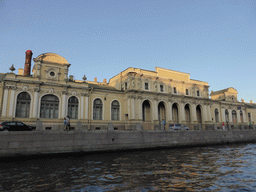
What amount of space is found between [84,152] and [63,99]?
13964 millimetres

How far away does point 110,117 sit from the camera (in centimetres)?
3356

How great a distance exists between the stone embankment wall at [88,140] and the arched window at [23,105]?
12409 millimetres

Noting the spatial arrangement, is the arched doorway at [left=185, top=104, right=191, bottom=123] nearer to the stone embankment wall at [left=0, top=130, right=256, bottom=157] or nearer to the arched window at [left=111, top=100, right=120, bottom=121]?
the stone embankment wall at [left=0, top=130, right=256, bottom=157]

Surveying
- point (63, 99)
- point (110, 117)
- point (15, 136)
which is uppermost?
point (63, 99)

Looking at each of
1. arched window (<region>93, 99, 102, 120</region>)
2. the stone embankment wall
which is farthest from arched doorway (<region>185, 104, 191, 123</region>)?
arched window (<region>93, 99, 102, 120</region>)

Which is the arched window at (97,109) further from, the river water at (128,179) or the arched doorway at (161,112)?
the river water at (128,179)

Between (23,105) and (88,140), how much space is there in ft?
48.2

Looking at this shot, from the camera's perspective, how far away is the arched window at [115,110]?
34.5 meters

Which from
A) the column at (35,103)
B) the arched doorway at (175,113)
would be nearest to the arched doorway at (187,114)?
the arched doorway at (175,113)

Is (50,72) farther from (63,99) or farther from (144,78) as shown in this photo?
(144,78)

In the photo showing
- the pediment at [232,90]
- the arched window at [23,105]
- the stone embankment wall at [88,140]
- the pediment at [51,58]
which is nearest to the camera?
the stone embankment wall at [88,140]

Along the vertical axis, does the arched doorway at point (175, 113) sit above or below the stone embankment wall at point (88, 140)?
above

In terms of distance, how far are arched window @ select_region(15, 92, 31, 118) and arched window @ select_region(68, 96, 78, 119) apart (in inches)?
239

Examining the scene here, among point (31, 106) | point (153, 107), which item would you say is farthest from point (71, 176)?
point (153, 107)
